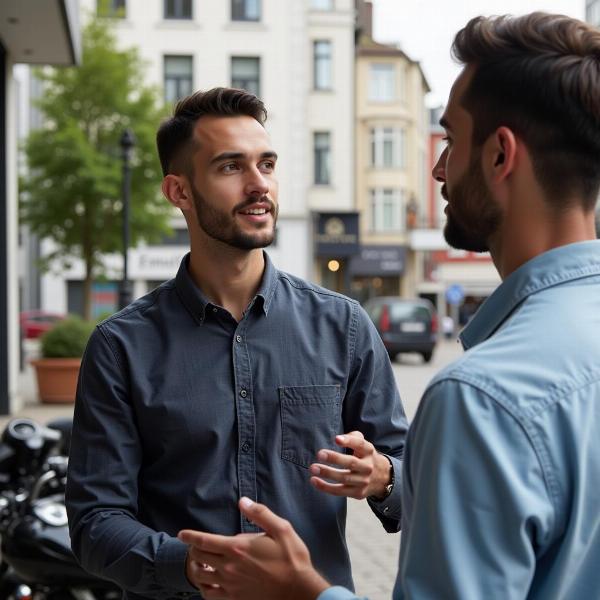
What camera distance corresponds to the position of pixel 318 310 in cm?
253

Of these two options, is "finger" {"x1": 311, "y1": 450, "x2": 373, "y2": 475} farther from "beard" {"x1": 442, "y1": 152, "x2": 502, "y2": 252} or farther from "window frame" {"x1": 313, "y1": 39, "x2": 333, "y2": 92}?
"window frame" {"x1": 313, "y1": 39, "x2": 333, "y2": 92}

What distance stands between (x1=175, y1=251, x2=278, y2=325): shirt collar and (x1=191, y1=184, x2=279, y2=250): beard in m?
0.10

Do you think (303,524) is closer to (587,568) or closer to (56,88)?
(587,568)

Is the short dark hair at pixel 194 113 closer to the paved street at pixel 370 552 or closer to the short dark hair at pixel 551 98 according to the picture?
the short dark hair at pixel 551 98

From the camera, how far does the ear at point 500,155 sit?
138 cm

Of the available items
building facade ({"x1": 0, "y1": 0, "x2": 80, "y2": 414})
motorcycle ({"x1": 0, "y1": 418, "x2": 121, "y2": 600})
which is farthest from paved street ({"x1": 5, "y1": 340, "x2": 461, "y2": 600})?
building facade ({"x1": 0, "y1": 0, "x2": 80, "y2": 414})

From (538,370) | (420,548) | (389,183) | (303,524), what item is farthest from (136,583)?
(389,183)

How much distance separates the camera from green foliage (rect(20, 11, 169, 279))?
22.1 metres

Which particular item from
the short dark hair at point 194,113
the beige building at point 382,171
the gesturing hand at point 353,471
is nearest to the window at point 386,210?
the beige building at point 382,171

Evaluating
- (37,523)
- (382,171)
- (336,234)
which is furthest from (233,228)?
(382,171)

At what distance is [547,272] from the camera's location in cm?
137

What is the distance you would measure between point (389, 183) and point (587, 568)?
141 ft

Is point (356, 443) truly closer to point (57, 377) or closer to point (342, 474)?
point (342, 474)

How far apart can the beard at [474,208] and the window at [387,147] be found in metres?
42.5
